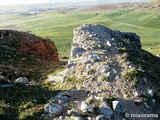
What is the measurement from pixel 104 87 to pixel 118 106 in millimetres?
2605

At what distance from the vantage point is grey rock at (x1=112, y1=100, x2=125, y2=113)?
1656 cm

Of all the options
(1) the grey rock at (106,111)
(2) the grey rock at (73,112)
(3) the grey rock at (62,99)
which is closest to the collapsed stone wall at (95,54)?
(3) the grey rock at (62,99)

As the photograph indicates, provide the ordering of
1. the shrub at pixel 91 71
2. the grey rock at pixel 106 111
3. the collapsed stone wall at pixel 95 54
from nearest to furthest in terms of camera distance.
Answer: the grey rock at pixel 106 111 < the shrub at pixel 91 71 < the collapsed stone wall at pixel 95 54

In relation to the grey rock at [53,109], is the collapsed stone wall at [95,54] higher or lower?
higher

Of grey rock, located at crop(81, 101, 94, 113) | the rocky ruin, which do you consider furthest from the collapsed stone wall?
grey rock, located at crop(81, 101, 94, 113)

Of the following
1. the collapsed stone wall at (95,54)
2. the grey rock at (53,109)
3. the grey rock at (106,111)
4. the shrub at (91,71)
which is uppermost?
the collapsed stone wall at (95,54)

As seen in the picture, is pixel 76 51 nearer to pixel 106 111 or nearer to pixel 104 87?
pixel 104 87

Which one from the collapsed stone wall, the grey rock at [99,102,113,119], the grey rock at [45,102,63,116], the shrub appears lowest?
the grey rock at [99,102,113,119]

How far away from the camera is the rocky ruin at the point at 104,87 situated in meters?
16.1

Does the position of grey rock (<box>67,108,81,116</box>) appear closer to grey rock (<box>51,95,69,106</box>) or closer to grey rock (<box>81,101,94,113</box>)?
grey rock (<box>81,101,94,113</box>)

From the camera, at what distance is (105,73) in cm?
2056

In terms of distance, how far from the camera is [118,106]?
16.7 m

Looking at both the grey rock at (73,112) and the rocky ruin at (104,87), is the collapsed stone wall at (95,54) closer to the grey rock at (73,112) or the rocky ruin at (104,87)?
the rocky ruin at (104,87)

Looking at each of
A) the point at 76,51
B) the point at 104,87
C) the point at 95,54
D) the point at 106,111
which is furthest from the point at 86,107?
the point at 76,51
